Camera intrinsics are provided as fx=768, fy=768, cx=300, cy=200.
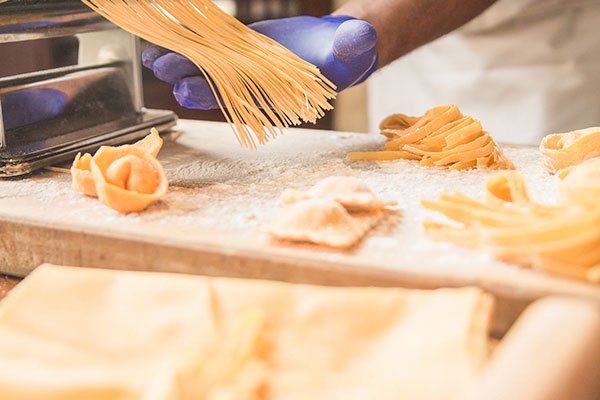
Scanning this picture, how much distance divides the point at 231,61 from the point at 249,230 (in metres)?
0.45

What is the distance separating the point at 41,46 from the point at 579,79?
5.25 feet

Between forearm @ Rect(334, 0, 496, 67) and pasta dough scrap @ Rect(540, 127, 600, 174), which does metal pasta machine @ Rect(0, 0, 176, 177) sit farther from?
pasta dough scrap @ Rect(540, 127, 600, 174)

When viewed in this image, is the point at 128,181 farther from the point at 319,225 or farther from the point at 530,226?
the point at 530,226

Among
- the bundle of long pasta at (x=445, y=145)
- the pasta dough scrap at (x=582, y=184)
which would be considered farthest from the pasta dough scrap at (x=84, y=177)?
the pasta dough scrap at (x=582, y=184)

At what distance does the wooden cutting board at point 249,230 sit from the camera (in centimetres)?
100

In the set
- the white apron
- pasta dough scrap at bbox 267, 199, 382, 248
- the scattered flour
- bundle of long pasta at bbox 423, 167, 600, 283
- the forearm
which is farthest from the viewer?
the white apron

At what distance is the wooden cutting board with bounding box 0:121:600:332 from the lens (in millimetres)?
999

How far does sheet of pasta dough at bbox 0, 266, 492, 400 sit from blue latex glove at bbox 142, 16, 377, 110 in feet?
2.20

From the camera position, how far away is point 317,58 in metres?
1.66

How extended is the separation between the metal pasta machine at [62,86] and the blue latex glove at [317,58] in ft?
0.60

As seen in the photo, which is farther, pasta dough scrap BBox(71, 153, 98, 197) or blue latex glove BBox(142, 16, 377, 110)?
blue latex glove BBox(142, 16, 377, 110)

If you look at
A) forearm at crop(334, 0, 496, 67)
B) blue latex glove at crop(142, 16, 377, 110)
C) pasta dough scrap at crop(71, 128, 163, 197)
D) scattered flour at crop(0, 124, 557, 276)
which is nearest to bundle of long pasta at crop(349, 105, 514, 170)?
scattered flour at crop(0, 124, 557, 276)

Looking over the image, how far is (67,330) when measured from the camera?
90 cm

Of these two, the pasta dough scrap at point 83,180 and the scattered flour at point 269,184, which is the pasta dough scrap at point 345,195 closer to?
the scattered flour at point 269,184
